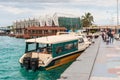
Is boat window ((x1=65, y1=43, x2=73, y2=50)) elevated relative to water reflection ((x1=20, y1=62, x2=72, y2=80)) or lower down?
elevated

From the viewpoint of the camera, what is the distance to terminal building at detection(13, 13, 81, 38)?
127438 mm

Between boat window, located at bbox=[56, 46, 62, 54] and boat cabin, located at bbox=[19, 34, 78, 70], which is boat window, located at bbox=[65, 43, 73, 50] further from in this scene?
boat window, located at bbox=[56, 46, 62, 54]

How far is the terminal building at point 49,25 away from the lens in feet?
418

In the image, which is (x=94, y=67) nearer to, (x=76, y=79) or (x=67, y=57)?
(x=76, y=79)

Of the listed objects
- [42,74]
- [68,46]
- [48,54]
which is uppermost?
[68,46]

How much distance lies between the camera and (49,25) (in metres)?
139

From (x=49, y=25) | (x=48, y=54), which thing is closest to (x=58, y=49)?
(x=48, y=54)

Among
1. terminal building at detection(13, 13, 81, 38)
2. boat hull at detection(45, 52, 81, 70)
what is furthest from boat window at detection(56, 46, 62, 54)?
terminal building at detection(13, 13, 81, 38)

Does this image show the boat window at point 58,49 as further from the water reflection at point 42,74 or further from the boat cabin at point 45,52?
the water reflection at point 42,74

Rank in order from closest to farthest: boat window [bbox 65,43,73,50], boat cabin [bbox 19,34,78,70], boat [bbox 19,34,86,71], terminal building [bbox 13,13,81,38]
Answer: boat [bbox 19,34,86,71] < boat cabin [bbox 19,34,78,70] < boat window [bbox 65,43,73,50] < terminal building [bbox 13,13,81,38]

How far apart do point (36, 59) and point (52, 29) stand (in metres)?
104

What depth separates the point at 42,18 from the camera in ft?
481

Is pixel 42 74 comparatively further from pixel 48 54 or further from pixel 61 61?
pixel 61 61

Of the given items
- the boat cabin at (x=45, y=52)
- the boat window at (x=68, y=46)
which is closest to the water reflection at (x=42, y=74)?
the boat cabin at (x=45, y=52)
